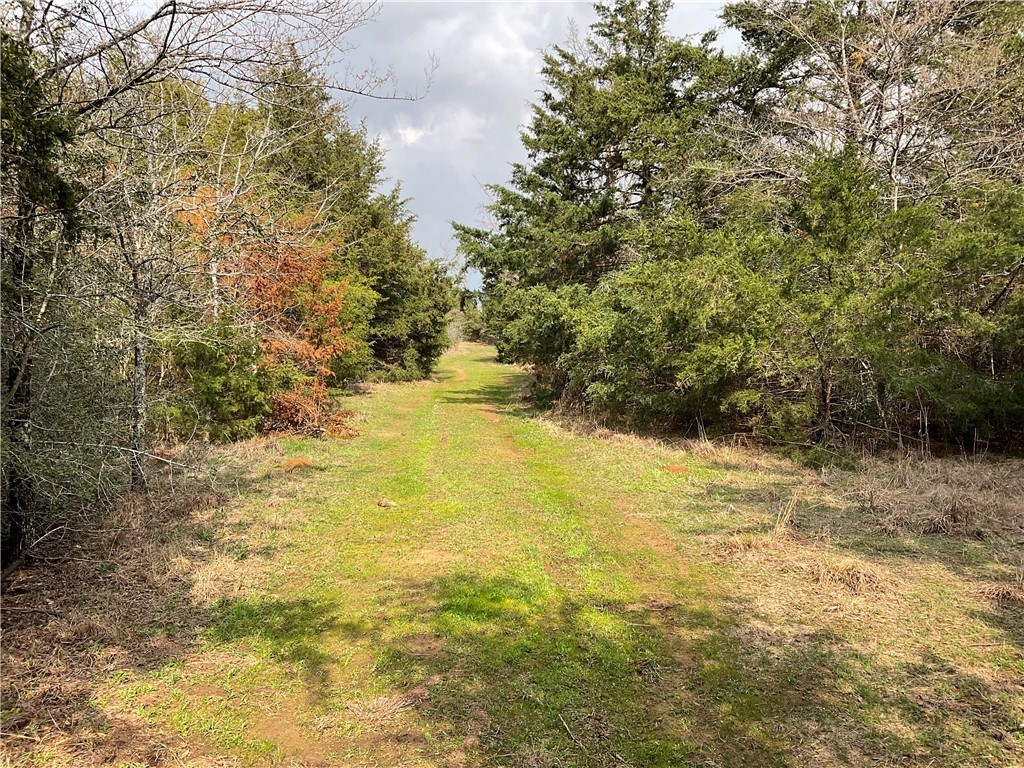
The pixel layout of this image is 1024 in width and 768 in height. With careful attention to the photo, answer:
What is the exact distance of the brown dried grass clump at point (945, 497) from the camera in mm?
6137

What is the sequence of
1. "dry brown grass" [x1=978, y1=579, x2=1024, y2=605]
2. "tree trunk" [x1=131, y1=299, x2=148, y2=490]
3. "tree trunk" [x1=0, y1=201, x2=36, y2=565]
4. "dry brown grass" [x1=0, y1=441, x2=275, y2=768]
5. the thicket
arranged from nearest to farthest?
"dry brown grass" [x1=0, y1=441, x2=275, y2=768], "tree trunk" [x1=0, y1=201, x2=36, y2=565], "dry brown grass" [x1=978, y1=579, x2=1024, y2=605], "tree trunk" [x1=131, y1=299, x2=148, y2=490], the thicket

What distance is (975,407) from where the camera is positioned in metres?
8.69

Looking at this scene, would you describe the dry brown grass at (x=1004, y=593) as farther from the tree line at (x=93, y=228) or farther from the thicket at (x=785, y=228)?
the tree line at (x=93, y=228)

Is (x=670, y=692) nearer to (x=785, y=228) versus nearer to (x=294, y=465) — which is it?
(x=294, y=465)

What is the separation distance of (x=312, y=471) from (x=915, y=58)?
15206 millimetres

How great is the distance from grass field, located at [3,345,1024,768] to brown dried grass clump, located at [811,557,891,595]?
0.02 meters

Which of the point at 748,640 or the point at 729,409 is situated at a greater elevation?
the point at 729,409

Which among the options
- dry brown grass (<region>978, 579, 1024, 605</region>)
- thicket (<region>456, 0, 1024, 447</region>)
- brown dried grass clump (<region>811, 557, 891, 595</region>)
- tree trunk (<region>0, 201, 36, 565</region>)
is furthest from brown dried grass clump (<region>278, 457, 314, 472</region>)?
dry brown grass (<region>978, 579, 1024, 605</region>)

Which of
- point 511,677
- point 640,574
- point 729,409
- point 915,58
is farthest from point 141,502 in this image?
point 915,58

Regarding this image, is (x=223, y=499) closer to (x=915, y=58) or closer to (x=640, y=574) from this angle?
(x=640, y=574)

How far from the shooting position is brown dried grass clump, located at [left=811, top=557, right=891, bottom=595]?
16.0 ft

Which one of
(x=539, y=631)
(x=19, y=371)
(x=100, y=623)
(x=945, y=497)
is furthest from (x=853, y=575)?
(x=19, y=371)

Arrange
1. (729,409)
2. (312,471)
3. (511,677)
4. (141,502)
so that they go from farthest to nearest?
(729,409) < (312,471) < (141,502) < (511,677)

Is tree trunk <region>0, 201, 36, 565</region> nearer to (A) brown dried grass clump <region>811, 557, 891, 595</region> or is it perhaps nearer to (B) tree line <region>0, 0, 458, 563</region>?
(B) tree line <region>0, 0, 458, 563</region>
